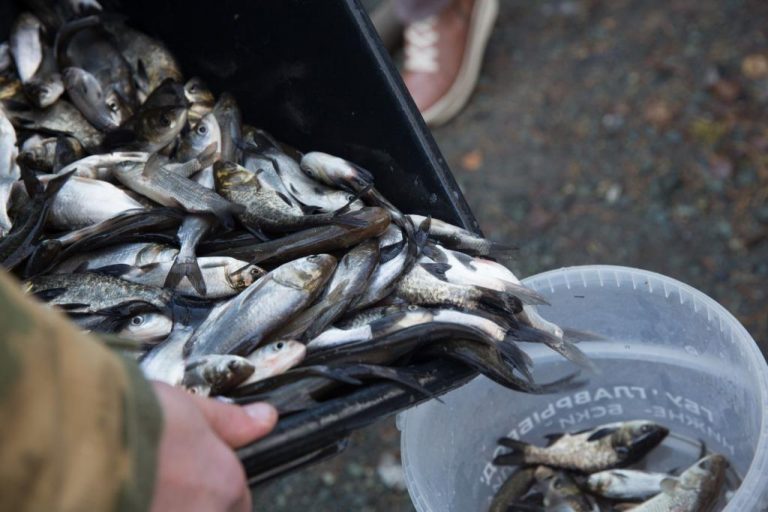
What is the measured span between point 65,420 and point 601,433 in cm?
150

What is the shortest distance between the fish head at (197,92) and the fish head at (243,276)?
26.2 inches

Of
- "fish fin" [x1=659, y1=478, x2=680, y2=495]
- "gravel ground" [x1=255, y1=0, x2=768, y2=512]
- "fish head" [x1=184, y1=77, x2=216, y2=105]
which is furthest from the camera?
"gravel ground" [x1=255, y1=0, x2=768, y2=512]

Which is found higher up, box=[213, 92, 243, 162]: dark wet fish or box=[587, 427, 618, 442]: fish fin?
box=[213, 92, 243, 162]: dark wet fish

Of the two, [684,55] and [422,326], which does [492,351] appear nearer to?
[422,326]

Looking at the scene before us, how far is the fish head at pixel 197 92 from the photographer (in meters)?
2.22

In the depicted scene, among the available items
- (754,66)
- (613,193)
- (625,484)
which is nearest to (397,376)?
(625,484)

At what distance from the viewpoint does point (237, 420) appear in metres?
1.22

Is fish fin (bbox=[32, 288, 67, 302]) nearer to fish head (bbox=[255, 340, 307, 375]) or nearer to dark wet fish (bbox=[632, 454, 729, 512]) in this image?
fish head (bbox=[255, 340, 307, 375])

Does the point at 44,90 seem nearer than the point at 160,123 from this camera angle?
No

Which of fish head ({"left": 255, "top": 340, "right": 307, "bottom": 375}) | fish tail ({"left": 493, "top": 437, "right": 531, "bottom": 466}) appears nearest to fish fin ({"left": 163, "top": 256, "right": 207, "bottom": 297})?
fish head ({"left": 255, "top": 340, "right": 307, "bottom": 375})

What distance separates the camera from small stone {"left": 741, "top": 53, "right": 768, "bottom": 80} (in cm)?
318

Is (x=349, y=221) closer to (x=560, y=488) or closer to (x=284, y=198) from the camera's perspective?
(x=284, y=198)

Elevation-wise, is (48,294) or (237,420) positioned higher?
(237,420)

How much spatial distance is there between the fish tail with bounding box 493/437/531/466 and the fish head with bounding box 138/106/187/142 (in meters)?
1.08
